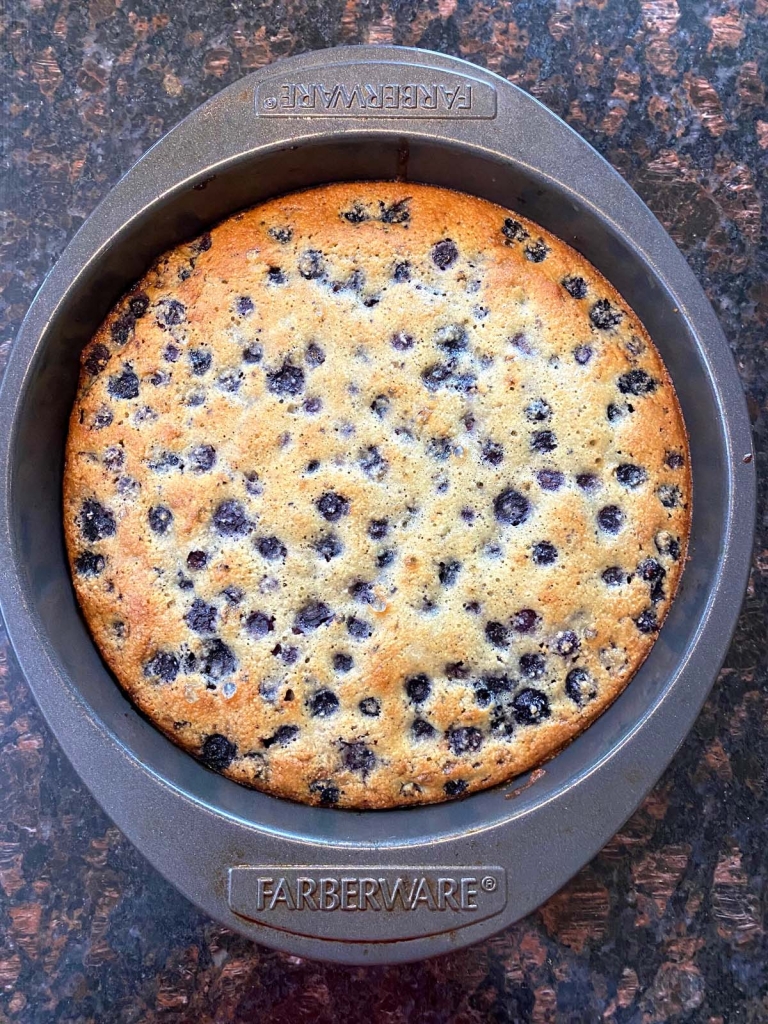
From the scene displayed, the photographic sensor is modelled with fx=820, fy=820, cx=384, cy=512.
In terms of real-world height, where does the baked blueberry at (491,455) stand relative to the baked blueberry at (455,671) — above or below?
above

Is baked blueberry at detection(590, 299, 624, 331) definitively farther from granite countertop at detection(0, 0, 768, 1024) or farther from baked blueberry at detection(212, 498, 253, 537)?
baked blueberry at detection(212, 498, 253, 537)

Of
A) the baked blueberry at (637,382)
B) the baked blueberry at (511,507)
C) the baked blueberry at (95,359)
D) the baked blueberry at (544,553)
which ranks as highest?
the baked blueberry at (637,382)

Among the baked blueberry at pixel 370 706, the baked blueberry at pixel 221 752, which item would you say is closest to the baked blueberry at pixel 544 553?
the baked blueberry at pixel 370 706

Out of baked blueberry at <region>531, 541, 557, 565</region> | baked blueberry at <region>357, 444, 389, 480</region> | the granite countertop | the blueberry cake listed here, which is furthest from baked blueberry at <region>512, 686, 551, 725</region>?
baked blueberry at <region>357, 444, 389, 480</region>

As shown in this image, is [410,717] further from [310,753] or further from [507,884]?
[507,884]

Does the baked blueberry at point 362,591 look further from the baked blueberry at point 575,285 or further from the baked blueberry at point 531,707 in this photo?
the baked blueberry at point 575,285

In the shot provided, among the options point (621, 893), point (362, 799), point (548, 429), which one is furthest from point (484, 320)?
point (621, 893)

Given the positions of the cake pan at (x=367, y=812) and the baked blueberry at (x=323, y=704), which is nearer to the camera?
the cake pan at (x=367, y=812)
